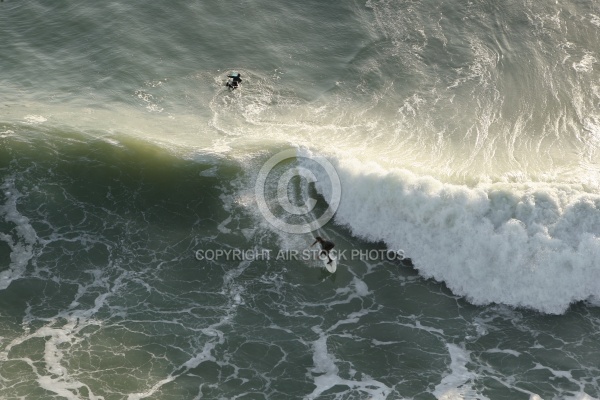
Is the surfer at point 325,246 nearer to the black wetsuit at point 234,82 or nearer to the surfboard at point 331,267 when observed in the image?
the surfboard at point 331,267

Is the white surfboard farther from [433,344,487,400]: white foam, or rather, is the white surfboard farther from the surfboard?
[433,344,487,400]: white foam

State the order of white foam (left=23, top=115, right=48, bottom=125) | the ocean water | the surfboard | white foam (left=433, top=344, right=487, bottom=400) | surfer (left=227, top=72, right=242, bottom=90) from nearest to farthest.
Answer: white foam (left=433, top=344, right=487, bottom=400) → the ocean water → the surfboard → white foam (left=23, top=115, right=48, bottom=125) → surfer (left=227, top=72, right=242, bottom=90)

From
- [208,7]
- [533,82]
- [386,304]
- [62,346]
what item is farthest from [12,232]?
[533,82]

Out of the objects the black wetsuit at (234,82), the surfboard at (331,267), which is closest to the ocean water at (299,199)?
the surfboard at (331,267)

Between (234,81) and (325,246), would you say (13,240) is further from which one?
(234,81)

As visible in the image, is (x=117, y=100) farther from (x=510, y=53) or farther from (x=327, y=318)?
(x=510, y=53)

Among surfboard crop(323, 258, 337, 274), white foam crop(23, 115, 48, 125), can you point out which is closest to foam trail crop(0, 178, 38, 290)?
white foam crop(23, 115, 48, 125)

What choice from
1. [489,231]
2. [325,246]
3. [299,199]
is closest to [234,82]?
[299,199]
